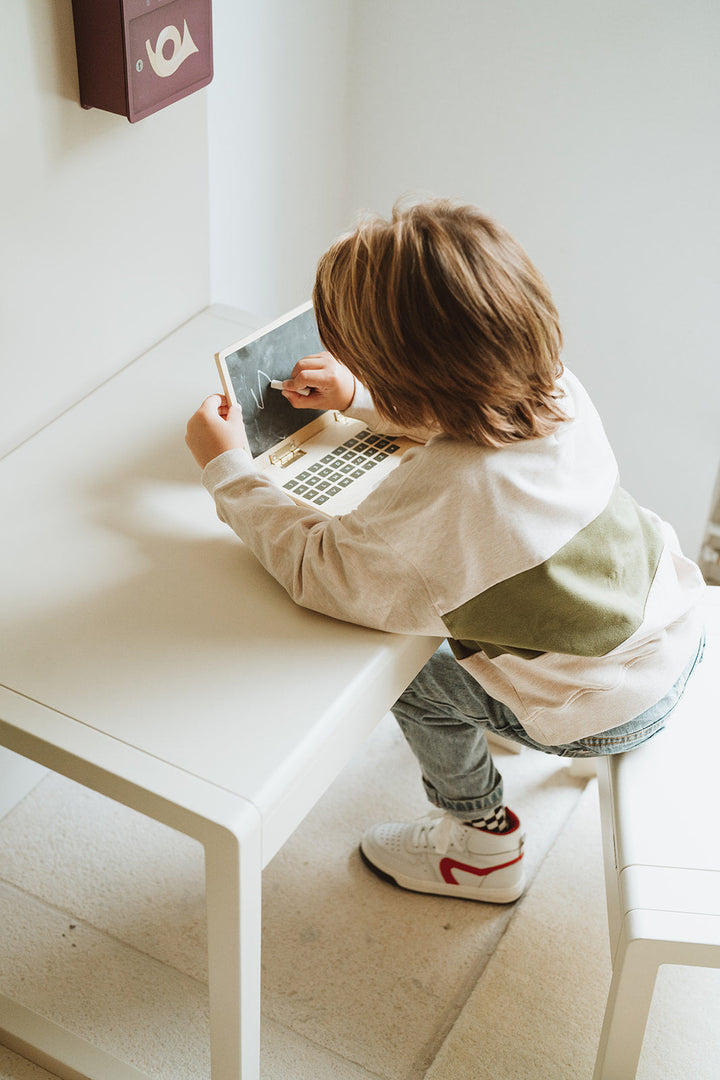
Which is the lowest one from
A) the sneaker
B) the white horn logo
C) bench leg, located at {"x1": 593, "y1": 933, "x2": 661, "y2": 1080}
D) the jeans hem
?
the sneaker

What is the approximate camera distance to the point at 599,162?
1.64m

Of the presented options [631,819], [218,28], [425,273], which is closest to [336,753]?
[631,819]

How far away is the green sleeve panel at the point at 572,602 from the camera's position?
2.94 ft

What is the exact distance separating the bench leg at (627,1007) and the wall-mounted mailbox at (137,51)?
0.93 meters

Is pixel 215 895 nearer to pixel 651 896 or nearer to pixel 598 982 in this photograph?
pixel 651 896

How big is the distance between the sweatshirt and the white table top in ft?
0.14

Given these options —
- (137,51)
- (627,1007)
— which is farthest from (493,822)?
(137,51)

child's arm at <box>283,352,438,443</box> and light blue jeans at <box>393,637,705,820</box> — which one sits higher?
child's arm at <box>283,352,438,443</box>

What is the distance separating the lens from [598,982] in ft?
4.17

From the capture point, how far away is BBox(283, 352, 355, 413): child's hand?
1.14m

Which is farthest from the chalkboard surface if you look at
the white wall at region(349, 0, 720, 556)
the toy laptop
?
the white wall at region(349, 0, 720, 556)

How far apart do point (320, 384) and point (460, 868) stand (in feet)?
2.12

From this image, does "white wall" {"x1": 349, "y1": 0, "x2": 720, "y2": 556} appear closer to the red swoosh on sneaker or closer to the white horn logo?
the white horn logo

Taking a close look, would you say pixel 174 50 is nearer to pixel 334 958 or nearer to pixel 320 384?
pixel 320 384
